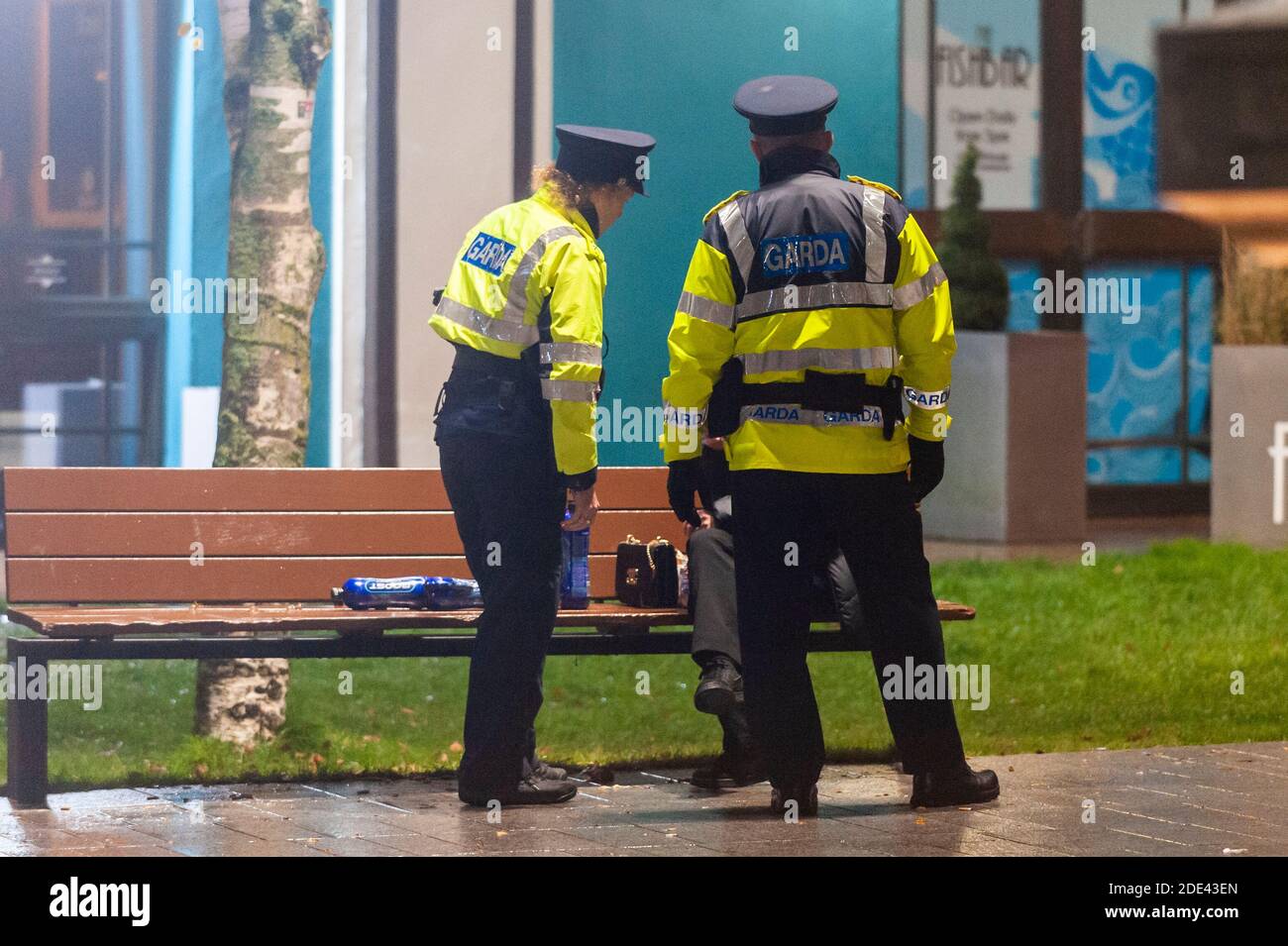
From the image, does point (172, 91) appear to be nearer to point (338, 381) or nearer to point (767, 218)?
point (338, 381)

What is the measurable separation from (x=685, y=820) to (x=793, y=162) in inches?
75.0

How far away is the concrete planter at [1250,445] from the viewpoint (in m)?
13.9

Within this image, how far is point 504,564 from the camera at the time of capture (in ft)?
20.3

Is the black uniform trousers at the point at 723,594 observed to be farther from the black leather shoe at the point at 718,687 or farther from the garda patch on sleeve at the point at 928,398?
the garda patch on sleeve at the point at 928,398

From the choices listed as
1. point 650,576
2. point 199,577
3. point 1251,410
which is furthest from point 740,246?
point 1251,410

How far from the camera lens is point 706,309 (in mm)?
5965

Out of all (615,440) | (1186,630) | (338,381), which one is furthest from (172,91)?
(1186,630)

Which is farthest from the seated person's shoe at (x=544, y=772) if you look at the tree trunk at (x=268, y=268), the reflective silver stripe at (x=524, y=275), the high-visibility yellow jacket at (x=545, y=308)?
the reflective silver stripe at (x=524, y=275)

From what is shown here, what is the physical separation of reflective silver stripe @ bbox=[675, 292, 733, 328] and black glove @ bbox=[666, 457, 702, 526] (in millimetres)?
406

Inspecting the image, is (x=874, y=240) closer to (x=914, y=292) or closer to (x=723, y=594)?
(x=914, y=292)

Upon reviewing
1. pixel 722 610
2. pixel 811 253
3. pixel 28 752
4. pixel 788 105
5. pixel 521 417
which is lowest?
pixel 28 752

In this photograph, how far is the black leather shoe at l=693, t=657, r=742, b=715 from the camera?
640 cm

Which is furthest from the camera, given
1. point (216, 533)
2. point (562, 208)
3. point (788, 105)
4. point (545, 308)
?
point (216, 533)

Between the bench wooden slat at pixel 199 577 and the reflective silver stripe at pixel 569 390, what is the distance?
1.35 metres
